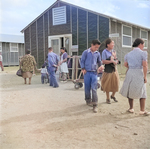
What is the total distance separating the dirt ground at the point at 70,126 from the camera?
115 inches

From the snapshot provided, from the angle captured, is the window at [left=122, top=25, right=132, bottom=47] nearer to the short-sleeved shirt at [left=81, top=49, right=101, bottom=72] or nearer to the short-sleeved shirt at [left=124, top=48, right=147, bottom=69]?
the short-sleeved shirt at [left=81, top=49, right=101, bottom=72]

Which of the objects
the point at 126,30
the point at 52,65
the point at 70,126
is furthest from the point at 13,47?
the point at 70,126

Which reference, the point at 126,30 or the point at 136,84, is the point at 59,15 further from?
the point at 136,84

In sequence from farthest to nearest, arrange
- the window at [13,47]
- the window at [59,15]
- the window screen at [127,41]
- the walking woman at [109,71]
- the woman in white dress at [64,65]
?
→ the window at [13,47] < the window screen at [127,41] < the window at [59,15] < the woman in white dress at [64,65] < the walking woman at [109,71]

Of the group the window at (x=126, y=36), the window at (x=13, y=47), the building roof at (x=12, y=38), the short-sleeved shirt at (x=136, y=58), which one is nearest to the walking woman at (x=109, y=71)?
the short-sleeved shirt at (x=136, y=58)

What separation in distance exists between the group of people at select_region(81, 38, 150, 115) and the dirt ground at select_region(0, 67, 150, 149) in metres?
0.40

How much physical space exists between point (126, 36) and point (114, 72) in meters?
10.1

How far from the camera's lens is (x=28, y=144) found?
2887 millimetres

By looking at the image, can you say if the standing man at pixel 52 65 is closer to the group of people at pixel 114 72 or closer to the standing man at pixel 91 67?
the group of people at pixel 114 72

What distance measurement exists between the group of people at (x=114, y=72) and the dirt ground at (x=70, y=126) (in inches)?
15.9

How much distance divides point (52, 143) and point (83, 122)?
1.08 m

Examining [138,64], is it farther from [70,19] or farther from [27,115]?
[70,19]

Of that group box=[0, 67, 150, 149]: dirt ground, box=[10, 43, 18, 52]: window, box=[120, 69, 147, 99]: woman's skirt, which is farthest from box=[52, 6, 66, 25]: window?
box=[10, 43, 18, 52]: window

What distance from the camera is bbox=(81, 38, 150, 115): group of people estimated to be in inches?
168
